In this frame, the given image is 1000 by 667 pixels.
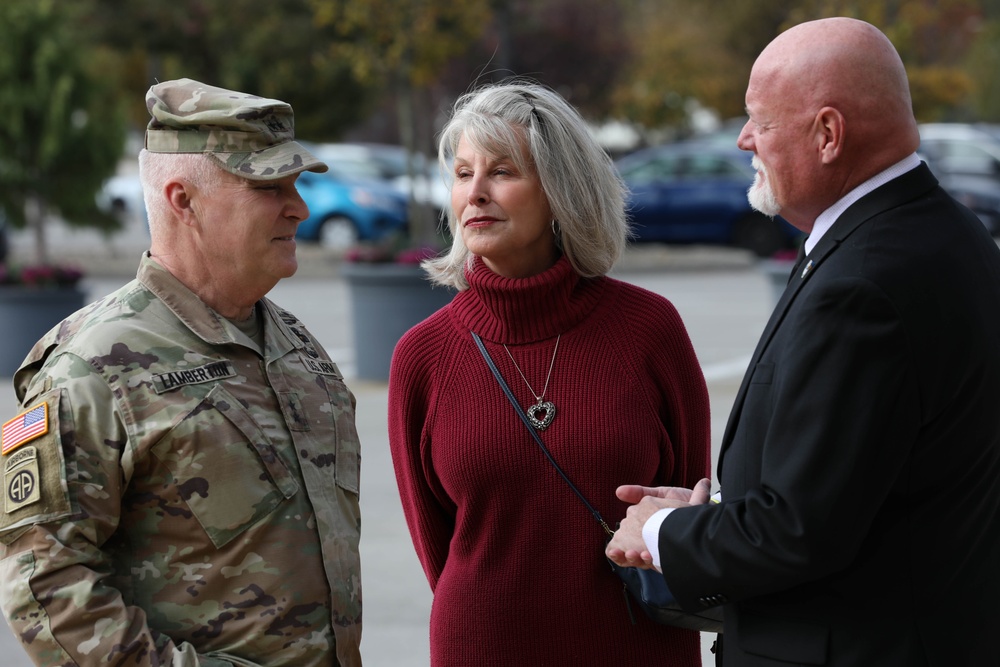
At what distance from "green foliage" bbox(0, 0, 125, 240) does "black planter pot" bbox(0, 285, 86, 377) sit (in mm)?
5577

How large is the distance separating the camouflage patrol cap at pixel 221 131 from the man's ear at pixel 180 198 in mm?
70

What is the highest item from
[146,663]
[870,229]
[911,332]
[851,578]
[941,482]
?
[870,229]

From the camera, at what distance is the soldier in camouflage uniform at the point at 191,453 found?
7.55ft

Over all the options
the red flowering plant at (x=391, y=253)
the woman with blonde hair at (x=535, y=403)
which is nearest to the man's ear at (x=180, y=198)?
the woman with blonde hair at (x=535, y=403)

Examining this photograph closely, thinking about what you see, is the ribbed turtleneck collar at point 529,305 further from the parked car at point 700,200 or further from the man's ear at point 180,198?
the parked car at point 700,200

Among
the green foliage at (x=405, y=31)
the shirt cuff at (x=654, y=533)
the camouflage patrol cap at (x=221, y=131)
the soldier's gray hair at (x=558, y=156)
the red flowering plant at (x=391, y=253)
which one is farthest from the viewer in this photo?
the green foliage at (x=405, y=31)

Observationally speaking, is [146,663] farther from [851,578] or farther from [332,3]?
[332,3]

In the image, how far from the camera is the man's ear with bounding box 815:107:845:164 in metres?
2.29

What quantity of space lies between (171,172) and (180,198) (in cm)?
6

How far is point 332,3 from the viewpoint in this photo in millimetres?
14852

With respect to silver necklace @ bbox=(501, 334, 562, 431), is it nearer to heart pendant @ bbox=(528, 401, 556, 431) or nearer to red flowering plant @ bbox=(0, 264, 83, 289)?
heart pendant @ bbox=(528, 401, 556, 431)

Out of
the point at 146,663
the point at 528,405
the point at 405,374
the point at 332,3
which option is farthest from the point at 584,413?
the point at 332,3

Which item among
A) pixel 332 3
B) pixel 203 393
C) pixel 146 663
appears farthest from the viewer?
pixel 332 3

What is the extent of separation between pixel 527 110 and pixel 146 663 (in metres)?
1.60
